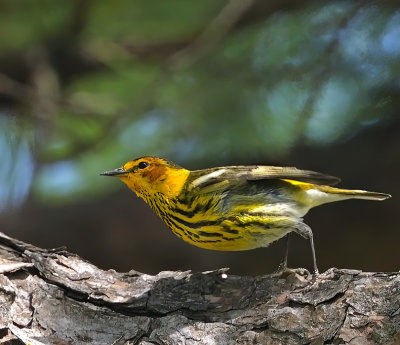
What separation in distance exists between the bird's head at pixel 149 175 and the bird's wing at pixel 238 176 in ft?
0.42

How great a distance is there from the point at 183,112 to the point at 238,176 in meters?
1.11

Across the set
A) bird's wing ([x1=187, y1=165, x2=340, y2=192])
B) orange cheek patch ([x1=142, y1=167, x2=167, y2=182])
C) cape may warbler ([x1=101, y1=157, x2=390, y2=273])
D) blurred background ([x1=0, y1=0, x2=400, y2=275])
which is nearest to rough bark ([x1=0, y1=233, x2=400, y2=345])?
cape may warbler ([x1=101, y1=157, x2=390, y2=273])

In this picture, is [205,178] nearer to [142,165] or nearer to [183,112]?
[142,165]

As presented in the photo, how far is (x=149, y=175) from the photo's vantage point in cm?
331

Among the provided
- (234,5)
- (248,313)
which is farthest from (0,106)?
(248,313)

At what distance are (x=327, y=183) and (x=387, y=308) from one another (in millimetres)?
1123

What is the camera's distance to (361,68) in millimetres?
3709

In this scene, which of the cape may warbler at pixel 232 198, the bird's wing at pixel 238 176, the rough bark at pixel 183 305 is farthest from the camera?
the bird's wing at pixel 238 176

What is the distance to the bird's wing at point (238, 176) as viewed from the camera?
3.06m

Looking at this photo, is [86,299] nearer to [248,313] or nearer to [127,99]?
[248,313]

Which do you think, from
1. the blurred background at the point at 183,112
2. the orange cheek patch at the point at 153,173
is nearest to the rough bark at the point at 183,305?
the orange cheek patch at the point at 153,173

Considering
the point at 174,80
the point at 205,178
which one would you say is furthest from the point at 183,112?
the point at 205,178

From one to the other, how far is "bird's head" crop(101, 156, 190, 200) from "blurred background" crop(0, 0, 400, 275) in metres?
0.74

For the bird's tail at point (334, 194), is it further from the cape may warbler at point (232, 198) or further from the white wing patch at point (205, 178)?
the white wing patch at point (205, 178)
